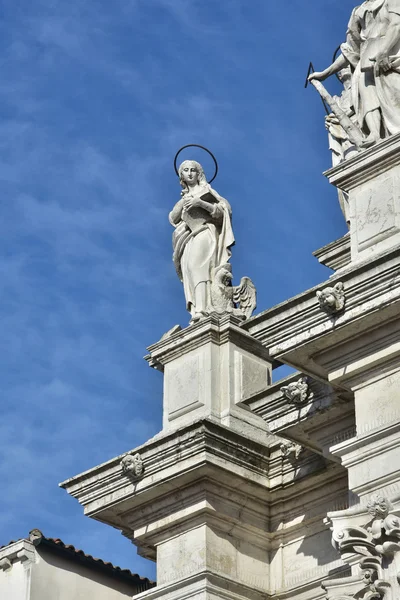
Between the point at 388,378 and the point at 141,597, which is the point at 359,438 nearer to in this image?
the point at 388,378

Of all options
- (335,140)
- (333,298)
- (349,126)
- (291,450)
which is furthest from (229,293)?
(333,298)

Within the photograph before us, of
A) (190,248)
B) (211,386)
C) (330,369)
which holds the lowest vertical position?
(330,369)

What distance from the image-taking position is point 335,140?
20.7 meters

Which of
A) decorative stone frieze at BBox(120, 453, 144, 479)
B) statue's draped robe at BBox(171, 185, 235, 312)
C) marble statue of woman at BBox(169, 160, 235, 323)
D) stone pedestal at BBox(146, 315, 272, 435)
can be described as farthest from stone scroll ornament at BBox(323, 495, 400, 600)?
statue's draped robe at BBox(171, 185, 235, 312)

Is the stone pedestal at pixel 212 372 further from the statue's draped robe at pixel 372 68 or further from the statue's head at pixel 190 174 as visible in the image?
the statue's draped robe at pixel 372 68

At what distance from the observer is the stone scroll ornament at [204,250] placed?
20859 mm

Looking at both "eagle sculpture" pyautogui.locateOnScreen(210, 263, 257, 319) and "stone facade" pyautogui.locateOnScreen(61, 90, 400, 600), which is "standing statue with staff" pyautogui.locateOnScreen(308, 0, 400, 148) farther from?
"eagle sculpture" pyautogui.locateOnScreen(210, 263, 257, 319)

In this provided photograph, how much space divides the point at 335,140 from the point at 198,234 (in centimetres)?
228

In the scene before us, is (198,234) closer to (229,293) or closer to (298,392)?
(229,293)

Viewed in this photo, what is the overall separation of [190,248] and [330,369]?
214 inches

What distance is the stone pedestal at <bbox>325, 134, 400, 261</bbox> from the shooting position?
16328mm

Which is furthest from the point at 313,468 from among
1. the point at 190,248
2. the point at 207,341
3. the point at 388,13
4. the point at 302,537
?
the point at 388,13

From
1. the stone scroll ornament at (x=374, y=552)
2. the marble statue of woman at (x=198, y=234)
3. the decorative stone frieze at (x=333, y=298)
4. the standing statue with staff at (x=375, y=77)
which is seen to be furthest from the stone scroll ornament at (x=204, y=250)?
the stone scroll ornament at (x=374, y=552)

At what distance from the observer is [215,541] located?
733 inches
